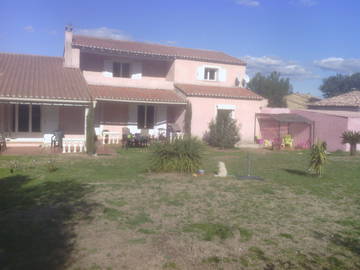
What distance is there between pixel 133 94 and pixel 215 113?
4819 mm

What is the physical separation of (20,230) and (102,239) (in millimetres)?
1352

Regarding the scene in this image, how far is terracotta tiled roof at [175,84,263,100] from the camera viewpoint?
2012cm

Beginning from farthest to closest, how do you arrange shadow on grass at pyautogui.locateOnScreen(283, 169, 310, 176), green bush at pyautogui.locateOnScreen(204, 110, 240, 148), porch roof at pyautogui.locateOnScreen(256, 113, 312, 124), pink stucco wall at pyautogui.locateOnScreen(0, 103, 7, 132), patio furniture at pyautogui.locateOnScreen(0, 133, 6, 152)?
1. porch roof at pyautogui.locateOnScreen(256, 113, 312, 124)
2. green bush at pyautogui.locateOnScreen(204, 110, 240, 148)
3. pink stucco wall at pyautogui.locateOnScreen(0, 103, 7, 132)
4. patio furniture at pyautogui.locateOnScreen(0, 133, 6, 152)
5. shadow on grass at pyautogui.locateOnScreen(283, 169, 310, 176)

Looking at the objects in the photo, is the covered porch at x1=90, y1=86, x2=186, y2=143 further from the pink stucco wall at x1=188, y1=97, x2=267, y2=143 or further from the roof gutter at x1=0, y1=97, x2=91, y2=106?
the roof gutter at x1=0, y1=97, x2=91, y2=106

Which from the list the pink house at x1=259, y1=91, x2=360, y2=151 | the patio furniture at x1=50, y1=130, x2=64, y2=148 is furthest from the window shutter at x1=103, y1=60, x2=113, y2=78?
the pink house at x1=259, y1=91, x2=360, y2=151

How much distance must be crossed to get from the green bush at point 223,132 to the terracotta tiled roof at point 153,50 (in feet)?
16.2

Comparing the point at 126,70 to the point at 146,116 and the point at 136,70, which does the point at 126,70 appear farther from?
the point at 146,116

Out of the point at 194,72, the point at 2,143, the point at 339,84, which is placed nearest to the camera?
the point at 2,143

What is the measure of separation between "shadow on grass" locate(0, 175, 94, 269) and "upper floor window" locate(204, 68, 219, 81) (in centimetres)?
1578

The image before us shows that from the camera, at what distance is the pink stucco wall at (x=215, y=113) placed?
2008cm

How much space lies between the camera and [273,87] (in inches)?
2168

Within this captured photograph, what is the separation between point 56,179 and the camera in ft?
31.6

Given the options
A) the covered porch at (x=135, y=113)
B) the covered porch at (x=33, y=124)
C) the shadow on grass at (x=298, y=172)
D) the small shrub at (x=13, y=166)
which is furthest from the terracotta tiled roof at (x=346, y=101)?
the small shrub at (x=13, y=166)

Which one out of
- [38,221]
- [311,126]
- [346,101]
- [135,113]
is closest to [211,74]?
[135,113]
